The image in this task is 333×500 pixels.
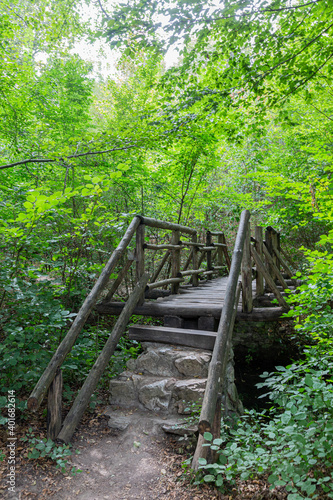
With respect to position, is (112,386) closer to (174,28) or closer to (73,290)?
(73,290)

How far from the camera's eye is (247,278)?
4.24 meters

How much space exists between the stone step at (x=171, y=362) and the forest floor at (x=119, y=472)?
1.71 feet

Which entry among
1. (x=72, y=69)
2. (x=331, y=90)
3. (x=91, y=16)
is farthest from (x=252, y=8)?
(x=72, y=69)

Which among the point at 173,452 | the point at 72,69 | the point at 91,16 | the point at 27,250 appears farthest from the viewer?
the point at 72,69

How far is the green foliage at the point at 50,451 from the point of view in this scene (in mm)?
2436

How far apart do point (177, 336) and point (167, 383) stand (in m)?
0.54

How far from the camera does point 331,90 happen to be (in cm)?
674

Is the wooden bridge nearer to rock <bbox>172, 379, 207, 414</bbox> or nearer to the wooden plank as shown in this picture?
the wooden plank

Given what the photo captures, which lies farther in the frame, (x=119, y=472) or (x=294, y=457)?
(x=119, y=472)

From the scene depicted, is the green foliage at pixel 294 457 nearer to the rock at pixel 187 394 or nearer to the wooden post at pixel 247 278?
the rock at pixel 187 394

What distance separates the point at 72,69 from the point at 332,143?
6625 millimetres

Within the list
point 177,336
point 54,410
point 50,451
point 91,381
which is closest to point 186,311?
point 177,336

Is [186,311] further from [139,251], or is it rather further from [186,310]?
[139,251]

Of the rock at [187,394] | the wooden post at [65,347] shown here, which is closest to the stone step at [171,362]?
the rock at [187,394]
